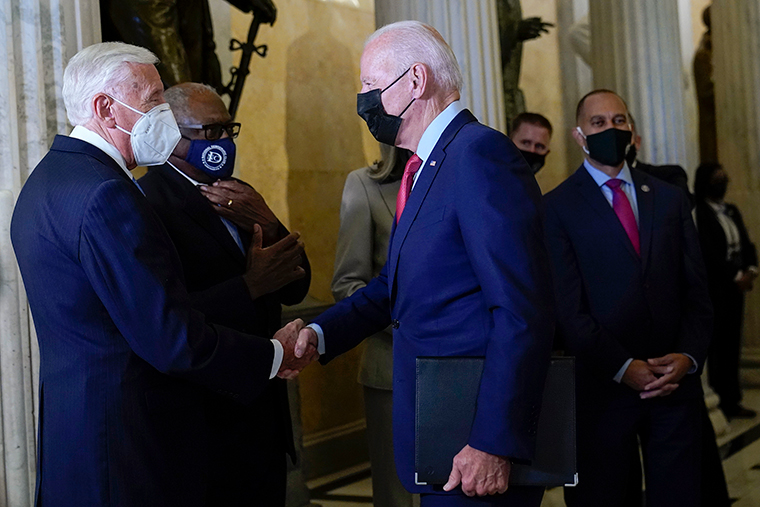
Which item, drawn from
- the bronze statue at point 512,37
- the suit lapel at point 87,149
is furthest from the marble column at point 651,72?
the suit lapel at point 87,149

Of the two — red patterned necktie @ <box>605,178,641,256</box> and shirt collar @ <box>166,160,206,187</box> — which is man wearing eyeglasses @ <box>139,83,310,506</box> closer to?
shirt collar @ <box>166,160,206,187</box>

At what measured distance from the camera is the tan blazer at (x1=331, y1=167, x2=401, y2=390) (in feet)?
11.5

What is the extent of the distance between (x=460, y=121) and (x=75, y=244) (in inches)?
40.4

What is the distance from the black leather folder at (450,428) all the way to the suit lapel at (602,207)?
144cm

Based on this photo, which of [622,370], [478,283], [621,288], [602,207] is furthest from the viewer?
[602,207]

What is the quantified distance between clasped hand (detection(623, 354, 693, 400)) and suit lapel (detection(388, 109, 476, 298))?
1.32 metres

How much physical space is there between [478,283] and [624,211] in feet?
5.12

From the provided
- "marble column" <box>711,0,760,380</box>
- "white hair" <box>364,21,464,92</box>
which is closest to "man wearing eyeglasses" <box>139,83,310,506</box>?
"white hair" <box>364,21,464,92</box>

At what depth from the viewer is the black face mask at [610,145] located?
3494mm

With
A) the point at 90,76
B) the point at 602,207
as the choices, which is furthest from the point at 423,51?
the point at 602,207

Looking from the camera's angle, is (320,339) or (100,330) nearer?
(100,330)

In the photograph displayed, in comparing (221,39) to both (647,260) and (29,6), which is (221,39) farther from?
(647,260)

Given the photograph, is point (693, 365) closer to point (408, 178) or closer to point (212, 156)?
point (408, 178)

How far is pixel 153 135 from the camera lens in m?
2.41
